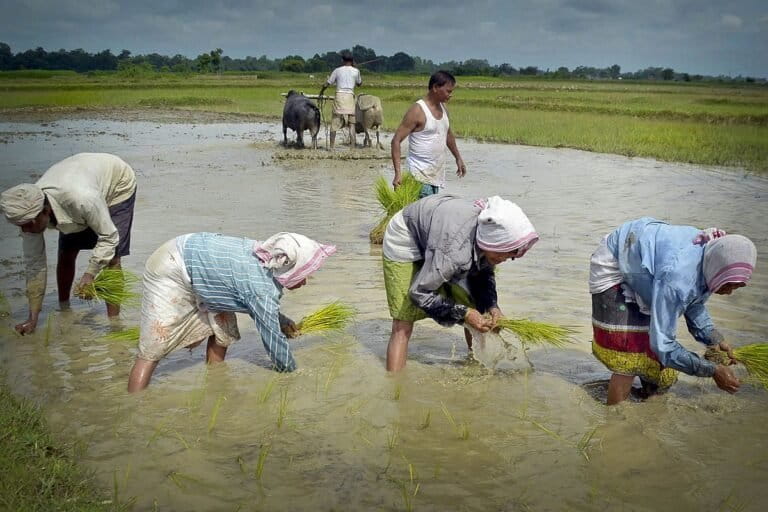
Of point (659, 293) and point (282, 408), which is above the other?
point (659, 293)

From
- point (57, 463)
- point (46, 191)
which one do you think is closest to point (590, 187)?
point (46, 191)

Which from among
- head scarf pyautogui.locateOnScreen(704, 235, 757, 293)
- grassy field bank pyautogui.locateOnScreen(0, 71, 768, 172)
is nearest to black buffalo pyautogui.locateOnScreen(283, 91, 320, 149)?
grassy field bank pyautogui.locateOnScreen(0, 71, 768, 172)

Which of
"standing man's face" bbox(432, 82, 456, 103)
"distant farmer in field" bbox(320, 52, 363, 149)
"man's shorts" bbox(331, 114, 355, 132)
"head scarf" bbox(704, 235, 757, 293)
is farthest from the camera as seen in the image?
"man's shorts" bbox(331, 114, 355, 132)

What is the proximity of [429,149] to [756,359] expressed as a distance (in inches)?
123

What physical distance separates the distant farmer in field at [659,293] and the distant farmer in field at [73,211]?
2.82 meters

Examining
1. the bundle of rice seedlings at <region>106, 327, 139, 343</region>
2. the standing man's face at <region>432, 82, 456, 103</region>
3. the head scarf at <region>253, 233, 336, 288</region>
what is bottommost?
the bundle of rice seedlings at <region>106, 327, 139, 343</region>

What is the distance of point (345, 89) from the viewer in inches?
480

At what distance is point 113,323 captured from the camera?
193 inches

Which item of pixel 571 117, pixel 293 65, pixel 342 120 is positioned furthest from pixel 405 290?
pixel 293 65

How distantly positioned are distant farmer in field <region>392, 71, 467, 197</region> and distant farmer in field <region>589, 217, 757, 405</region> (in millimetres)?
2561

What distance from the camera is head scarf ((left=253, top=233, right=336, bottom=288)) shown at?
11.2ft

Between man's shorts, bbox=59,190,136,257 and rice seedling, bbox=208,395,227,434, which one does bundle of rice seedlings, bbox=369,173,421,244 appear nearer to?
man's shorts, bbox=59,190,136,257

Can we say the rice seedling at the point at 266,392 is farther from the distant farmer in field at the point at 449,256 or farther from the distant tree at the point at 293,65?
the distant tree at the point at 293,65

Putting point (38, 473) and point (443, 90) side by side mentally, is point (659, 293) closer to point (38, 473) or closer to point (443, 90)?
point (38, 473)
